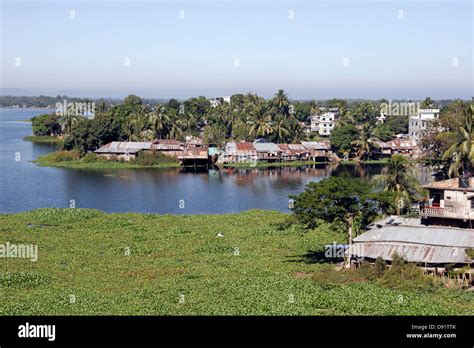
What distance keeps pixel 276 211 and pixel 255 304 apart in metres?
27.5

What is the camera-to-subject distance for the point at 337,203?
32.7m

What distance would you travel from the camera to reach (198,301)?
87.2 feet

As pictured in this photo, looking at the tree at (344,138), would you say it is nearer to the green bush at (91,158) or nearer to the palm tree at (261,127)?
the palm tree at (261,127)

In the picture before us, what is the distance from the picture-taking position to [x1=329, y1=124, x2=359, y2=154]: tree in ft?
314

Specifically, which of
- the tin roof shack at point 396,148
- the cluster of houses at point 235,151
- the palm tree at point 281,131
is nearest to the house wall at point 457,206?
the cluster of houses at point 235,151

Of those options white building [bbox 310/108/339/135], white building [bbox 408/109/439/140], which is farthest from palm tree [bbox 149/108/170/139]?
white building [bbox 408/109/439/140]

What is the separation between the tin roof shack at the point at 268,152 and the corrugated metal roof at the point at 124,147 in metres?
15.4

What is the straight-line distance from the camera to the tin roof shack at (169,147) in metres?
92.3

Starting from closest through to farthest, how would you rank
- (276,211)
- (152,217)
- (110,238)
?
(110,238), (152,217), (276,211)

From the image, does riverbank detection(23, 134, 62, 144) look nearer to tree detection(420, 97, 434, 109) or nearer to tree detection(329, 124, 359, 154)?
tree detection(329, 124, 359, 154)
